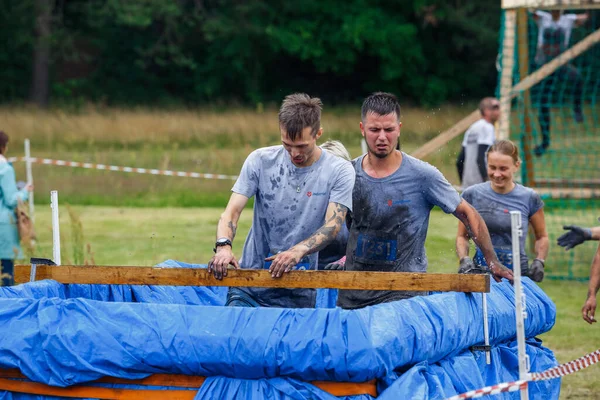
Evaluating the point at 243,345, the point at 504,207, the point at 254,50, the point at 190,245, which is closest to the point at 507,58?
the point at 504,207

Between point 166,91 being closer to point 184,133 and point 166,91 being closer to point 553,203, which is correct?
point 184,133

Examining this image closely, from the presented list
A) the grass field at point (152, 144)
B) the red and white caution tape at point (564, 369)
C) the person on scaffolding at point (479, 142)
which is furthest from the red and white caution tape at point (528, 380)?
the grass field at point (152, 144)

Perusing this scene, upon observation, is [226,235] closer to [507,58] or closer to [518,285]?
[518,285]

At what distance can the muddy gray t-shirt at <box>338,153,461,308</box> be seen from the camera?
5.37 meters

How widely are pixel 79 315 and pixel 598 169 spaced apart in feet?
55.9

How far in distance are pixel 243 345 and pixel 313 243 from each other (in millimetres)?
835

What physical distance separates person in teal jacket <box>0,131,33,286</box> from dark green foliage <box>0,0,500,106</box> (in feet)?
94.6

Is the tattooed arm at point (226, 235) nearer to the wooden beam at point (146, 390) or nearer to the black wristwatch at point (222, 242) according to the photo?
the black wristwatch at point (222, 242)

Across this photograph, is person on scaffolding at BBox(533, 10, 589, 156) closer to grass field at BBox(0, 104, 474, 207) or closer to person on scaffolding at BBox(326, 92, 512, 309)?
grass field at BBox(0, 104, 474, 207)

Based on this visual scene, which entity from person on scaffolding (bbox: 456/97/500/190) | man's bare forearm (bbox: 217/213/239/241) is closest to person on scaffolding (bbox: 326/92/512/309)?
man's bare forearm (bbox: 217/213/239/241)

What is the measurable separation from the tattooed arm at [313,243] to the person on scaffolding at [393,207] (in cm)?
29

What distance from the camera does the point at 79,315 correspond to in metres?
4.62

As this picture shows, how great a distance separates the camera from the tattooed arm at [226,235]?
4996 mm

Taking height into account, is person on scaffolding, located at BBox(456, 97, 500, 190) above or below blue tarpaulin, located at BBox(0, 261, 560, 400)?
above
